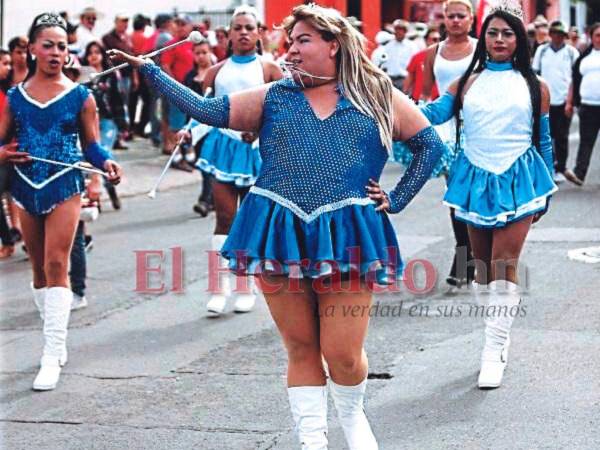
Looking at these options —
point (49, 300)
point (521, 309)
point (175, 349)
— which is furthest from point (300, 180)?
point (521, 309)

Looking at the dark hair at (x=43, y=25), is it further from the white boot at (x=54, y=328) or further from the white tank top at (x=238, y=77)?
the white tank top at (x=238, y=77)

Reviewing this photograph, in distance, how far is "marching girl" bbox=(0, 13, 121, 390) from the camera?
22.5ft

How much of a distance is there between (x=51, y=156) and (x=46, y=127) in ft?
0.55

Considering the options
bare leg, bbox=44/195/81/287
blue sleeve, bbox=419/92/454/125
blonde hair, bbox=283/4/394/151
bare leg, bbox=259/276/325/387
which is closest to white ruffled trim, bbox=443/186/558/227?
blue sleeve, bbox=419/92/454/125

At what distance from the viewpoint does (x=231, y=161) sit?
855cm

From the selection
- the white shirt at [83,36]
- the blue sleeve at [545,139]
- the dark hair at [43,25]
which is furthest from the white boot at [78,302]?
the white shirt at [83,36]

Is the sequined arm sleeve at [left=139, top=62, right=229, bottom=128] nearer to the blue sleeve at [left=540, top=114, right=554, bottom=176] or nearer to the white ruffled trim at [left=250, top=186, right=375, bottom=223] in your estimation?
the white ruffled trim at [left=250, top=186, right=375, bottom=223]

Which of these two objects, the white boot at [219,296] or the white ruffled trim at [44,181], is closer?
the white ruffled trim at [44,181]

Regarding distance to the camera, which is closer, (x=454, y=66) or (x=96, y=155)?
(x=96, y=155)

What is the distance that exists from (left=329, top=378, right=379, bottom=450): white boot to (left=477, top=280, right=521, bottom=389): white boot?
1483 mm

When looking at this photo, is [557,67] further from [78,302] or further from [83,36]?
[78,302]

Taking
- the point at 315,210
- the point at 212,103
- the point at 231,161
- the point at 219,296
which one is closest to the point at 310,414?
the point at 315,210

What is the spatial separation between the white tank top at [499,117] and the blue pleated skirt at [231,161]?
2.27 meters

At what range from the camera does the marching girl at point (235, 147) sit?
8508 mm
